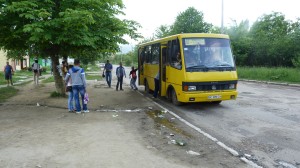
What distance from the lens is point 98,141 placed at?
6605 millimetres

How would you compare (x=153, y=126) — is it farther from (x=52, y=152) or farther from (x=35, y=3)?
(x=35, y=3)

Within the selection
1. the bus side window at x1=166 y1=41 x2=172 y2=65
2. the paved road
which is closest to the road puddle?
the paved road

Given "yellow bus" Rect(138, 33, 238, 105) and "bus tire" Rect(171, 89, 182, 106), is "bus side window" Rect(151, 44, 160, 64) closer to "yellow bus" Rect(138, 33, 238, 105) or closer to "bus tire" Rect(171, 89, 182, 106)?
"yellow bus" Rect(138, 33, 238, 105)

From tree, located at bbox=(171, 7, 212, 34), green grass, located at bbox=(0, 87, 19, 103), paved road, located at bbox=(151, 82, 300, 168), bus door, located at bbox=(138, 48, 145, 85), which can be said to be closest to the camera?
paved road, located at bbox=(151, 82, 300, 168)

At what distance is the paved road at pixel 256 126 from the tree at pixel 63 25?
3641mm

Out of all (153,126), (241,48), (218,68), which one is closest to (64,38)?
(153,126)

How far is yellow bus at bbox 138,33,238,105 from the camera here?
34.6 feet

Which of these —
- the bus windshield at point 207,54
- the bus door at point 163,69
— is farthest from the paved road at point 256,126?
the bus windshield at point 207,54

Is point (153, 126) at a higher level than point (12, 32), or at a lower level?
lower

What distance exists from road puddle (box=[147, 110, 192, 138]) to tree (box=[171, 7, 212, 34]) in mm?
34499

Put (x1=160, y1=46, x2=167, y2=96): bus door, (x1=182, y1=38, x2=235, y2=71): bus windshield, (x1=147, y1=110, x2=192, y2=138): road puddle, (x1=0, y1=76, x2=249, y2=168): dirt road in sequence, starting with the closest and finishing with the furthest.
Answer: (x1=0, y1=76, x2=249, y2=168): dirt road
(x1=147, y1=110, x2=192, y2=138): road puddle
(x1=182, y1=38, x2=235, y2=71): bus windshield
(x1=160, y1=46, x2=167, y2=96): bus door

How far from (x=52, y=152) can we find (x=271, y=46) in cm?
3120

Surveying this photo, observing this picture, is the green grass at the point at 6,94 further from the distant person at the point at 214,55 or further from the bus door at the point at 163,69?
the distant person at the point at 214,55

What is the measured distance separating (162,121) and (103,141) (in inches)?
109
